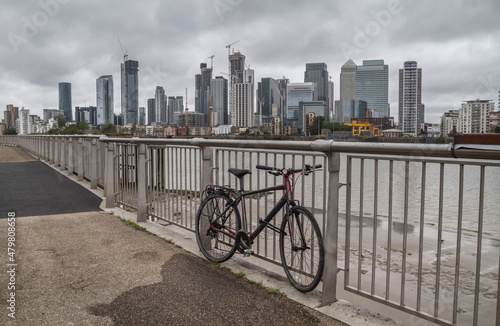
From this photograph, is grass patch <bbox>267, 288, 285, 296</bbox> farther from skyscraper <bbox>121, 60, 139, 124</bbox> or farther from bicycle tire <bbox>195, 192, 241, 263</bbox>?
skyscraper <bbox>121, 60, 139, 124</bbox>

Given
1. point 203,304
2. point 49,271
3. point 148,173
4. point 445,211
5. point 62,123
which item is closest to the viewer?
point 203,304

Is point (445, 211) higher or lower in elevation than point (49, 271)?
lower

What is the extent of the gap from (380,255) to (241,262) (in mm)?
3378

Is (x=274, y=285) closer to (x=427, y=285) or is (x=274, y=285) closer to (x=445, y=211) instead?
(x=427, y=285)

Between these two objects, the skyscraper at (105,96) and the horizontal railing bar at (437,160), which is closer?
the horizontal railing bar at (437,160)

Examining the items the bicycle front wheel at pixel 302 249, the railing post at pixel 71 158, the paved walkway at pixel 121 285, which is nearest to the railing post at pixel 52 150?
the railing post at pixel 71 158

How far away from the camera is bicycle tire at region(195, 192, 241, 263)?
4613mm

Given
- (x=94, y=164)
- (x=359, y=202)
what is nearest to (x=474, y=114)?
(x=94, y=164)

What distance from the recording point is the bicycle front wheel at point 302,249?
357 centimetres

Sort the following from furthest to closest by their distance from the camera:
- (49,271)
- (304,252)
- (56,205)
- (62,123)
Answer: (62,123) < (56,205) < (49,271) < (304,252)

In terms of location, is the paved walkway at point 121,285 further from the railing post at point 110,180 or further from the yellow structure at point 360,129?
the yellow structure at point 360,129

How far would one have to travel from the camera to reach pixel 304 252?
375 centimetres

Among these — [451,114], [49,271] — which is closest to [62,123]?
[451,114]

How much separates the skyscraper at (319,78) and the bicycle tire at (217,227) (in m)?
161
